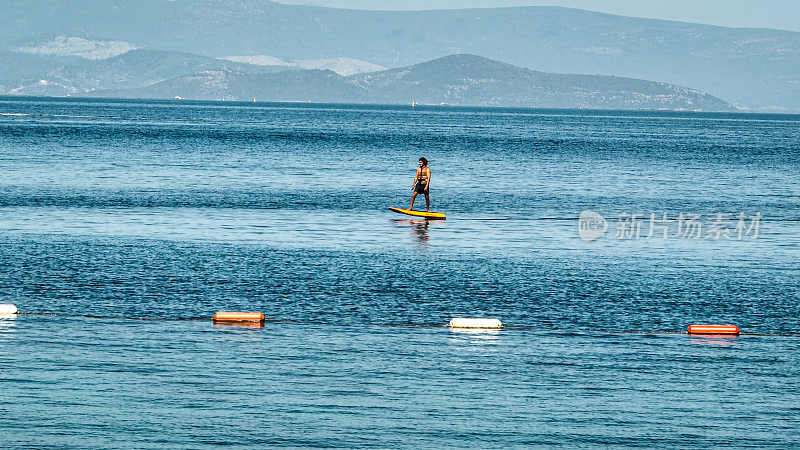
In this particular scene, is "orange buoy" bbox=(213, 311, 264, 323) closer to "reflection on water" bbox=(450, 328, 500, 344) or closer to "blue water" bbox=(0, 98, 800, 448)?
"blue water" bbox=(0, 98, 800, 448)

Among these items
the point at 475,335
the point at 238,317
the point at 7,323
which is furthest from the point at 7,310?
the point at 475,335

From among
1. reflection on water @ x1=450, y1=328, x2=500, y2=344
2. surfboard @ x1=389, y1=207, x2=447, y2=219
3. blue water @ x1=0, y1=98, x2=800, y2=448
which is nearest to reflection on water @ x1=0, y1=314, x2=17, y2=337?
blue water @ x1=0, y1=98, x2=800, y2=448

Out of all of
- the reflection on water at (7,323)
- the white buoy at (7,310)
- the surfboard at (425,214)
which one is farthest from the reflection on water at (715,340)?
the surfboard at (425,214)

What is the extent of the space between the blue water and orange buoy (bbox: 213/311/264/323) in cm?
35

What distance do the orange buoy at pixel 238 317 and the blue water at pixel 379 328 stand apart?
35cm

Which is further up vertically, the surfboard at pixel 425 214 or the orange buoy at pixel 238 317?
the orange buoy at pixel 238 317

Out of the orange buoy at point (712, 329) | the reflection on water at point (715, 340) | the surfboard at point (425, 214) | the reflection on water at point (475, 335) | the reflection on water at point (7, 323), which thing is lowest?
the reflection on water at point (7, 323)

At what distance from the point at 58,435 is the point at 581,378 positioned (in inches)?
364

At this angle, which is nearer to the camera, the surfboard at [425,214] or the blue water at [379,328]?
the blue water at [379,328]

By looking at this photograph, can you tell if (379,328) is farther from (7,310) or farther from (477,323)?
(7,310)

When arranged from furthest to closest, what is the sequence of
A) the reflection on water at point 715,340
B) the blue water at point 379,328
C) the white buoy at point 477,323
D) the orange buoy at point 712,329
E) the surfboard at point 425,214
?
the surfboard at point 425,214
the white buoy at point 477,323
the orange buoy at point 712,329
the reflection on water at point 715,340
the blue water at point 379,328

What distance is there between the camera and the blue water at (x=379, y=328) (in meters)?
18.4

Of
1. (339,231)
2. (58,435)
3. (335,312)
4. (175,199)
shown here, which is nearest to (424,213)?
(339,231)

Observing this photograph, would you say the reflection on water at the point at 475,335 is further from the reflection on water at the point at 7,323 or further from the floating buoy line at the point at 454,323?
the reflection on water at the point at 7,323
